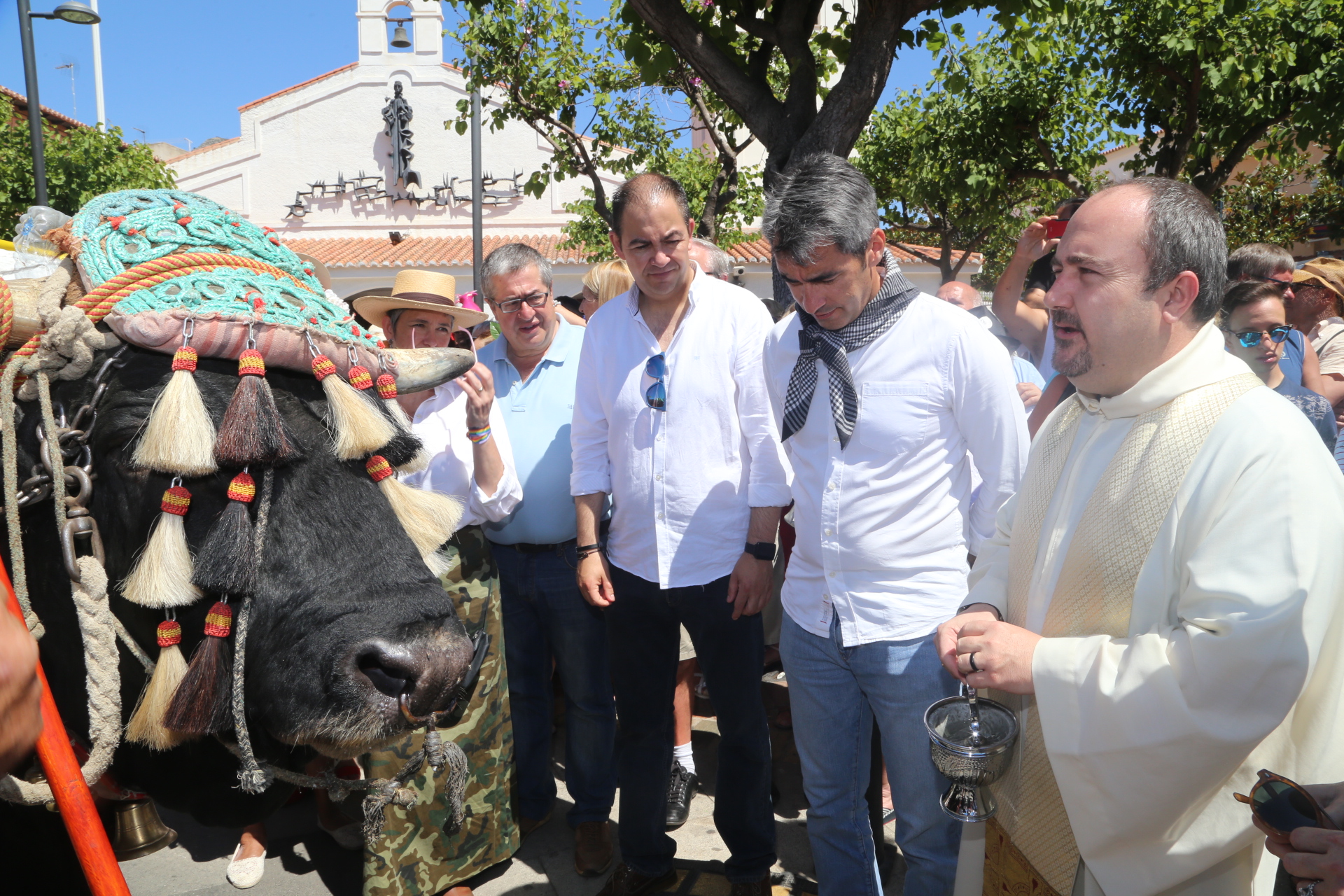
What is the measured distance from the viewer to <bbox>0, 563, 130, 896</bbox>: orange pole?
1.42 meters

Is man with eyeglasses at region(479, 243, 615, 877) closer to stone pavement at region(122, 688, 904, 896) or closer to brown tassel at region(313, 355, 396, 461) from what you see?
stone pavement at region(122, 688, 904, 896)

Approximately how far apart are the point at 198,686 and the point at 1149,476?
1895 millimetres

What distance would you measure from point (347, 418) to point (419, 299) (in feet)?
8.43

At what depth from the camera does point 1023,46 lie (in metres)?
6.05

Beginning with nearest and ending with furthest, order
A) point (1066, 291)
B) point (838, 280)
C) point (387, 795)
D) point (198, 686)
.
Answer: point (198, 686) < point (1066, 291) < point (387, 795) < point (838, 280)

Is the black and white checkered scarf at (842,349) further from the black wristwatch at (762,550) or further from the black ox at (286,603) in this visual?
the black ox at (286,603)

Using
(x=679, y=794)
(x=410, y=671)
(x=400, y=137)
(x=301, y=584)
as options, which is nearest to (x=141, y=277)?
(x=301, y=584)

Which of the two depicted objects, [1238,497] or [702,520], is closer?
[1238,497]

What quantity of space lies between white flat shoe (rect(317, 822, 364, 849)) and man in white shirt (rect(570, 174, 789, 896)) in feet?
4.33

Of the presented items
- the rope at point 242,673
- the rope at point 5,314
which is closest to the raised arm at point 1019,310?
the rope at point 242,673

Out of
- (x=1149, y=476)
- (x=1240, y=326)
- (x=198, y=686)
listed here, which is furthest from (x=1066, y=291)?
(x=1240, y=326)

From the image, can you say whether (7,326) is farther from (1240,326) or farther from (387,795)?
(1240,326)

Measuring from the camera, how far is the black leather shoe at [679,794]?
397 centimetres

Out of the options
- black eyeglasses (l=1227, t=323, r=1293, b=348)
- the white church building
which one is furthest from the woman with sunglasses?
the white church building
